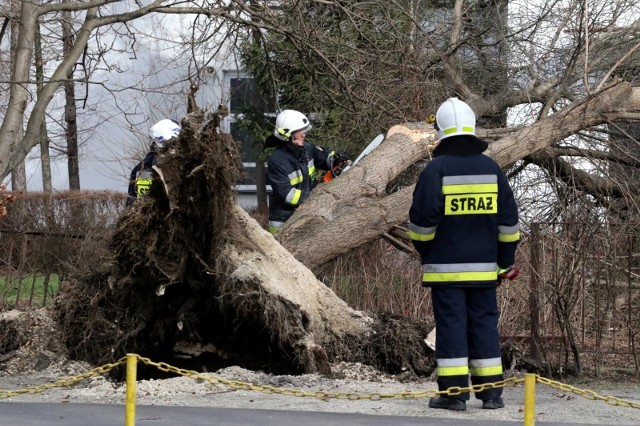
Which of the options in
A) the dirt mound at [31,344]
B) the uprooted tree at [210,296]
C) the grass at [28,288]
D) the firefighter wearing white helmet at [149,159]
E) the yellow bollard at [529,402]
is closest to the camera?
the yellow bollard at [529,402]

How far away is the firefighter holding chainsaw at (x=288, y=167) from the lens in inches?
421

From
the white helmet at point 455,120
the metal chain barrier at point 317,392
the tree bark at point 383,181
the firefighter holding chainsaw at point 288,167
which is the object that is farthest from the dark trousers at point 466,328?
the firefighter holding chainsaw at point 288,167

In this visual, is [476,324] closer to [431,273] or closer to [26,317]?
[431,273]

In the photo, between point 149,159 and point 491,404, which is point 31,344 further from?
point 491,404

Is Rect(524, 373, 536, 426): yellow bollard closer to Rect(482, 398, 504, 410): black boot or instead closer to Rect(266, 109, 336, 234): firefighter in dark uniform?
Rect(482, 398, 504, 410): black boot

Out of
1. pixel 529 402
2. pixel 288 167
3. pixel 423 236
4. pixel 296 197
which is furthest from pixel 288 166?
pixel 529 402

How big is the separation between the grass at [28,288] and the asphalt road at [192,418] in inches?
189

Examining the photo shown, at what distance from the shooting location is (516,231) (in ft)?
22.1

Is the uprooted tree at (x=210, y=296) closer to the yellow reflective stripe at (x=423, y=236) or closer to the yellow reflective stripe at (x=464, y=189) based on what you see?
the yellow reflective stripe at (x=423, y=236)

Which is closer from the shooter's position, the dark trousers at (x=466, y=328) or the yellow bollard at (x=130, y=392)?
the yellow bollard at (x=130, y=392)

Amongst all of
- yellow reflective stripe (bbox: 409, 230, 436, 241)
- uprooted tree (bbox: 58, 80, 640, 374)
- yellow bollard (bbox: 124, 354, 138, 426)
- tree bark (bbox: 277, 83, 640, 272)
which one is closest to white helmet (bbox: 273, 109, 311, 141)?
tree bark (bbox: 277, 83, 640, 272)

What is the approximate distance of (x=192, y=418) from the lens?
616 cm

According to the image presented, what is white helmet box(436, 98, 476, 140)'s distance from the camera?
22.0ft

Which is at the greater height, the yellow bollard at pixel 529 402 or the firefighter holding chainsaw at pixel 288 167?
the firefighter holding chainsaw at pixel 288 167
